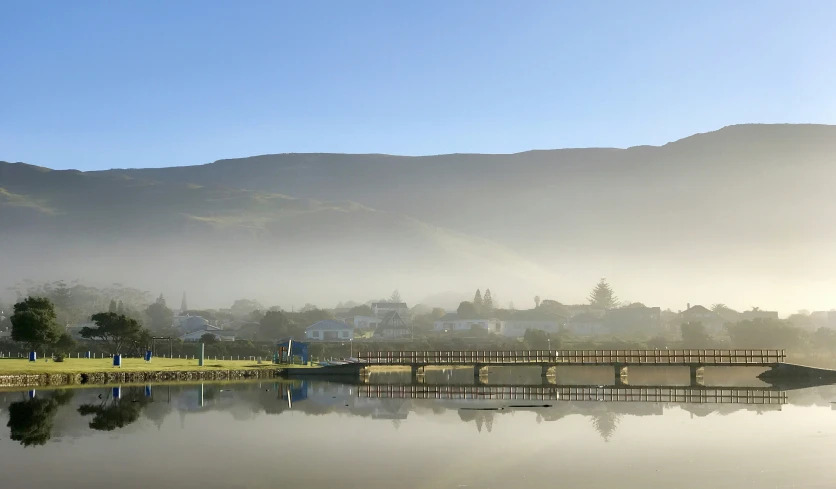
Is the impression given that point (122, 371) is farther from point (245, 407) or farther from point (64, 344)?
point (64, 344)

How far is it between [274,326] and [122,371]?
103732 millimetres

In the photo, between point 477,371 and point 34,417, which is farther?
point 477,371

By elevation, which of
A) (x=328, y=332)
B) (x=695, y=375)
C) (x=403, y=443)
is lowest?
(x=695, y=375)

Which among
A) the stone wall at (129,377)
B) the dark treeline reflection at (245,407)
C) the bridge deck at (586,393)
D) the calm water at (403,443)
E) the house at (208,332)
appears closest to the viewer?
Result: the calm water at (403,443)

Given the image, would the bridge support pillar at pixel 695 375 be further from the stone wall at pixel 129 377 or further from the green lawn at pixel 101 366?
the green lawn at pixel 101 366

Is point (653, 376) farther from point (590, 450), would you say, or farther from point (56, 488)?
point (56, 488)

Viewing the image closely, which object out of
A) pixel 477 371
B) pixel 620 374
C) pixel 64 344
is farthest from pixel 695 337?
pixel 64 344

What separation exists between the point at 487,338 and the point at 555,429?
145m

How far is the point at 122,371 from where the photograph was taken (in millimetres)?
A: 73875

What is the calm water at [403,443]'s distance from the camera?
29797 mm

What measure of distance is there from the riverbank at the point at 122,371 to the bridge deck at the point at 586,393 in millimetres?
14037

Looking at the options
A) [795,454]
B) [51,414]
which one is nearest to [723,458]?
[795,454]

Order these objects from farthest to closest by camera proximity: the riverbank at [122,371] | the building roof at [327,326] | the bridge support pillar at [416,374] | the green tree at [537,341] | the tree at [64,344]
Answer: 1. the building roof at [327,326]
2. the green tree at [537,341]
3. the tree at [64,344]
4. the bridge support pillar at [416,374]
5. the riverbank at [122,371]

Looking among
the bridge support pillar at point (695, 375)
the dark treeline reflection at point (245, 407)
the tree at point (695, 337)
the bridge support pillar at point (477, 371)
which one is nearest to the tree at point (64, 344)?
the dark treeline reflection at point (245, 407)
